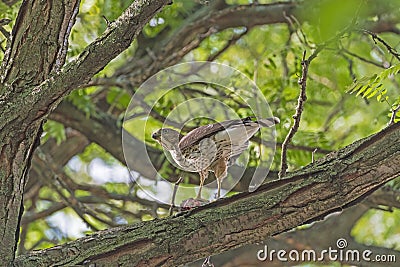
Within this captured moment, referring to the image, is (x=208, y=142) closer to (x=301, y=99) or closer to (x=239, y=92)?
(x=301, y=99)

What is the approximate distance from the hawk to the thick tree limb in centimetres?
12

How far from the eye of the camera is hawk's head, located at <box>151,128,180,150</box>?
55.0 inches

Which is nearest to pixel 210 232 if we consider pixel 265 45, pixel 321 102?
pixel 321 102

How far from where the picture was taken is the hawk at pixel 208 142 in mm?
1391

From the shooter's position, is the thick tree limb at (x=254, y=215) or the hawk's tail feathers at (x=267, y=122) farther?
the hawk's tail feathers at (x=267, y=122)

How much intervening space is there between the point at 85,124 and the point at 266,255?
0.86 metres
